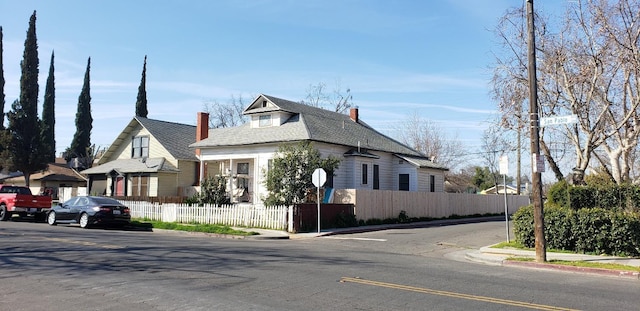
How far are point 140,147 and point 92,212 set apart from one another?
17827 mm

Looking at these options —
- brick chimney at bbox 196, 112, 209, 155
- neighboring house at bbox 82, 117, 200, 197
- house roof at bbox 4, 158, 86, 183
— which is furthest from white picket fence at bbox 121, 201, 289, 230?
house roof at bbox 4, 158, 86, 183

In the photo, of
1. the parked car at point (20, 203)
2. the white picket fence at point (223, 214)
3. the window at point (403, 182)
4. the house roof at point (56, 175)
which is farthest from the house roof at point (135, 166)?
the window at point (403, 182)

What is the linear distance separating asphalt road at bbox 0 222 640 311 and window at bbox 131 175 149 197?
2204cm

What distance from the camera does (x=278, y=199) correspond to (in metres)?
24.9

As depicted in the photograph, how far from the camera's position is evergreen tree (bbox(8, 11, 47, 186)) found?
4753cm

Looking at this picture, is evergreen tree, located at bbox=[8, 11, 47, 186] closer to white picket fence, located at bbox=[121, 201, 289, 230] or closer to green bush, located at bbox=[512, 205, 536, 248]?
white picket fence, located at bbox=[121, 201, 289, 230]

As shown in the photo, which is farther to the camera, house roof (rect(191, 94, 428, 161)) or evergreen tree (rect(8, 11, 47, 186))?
evergreen tree (rect(8, 11, 47, 186))

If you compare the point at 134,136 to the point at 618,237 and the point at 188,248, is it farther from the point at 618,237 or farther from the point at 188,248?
the point at 618,237

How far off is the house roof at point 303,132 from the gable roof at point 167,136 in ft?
8.92

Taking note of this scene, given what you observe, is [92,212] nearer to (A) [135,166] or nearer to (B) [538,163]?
(A) [135,166]

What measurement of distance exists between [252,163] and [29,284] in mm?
25183

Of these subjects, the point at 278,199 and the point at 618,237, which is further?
the point at 278,199

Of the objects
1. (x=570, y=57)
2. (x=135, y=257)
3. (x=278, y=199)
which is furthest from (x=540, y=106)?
(x=135, y=257)

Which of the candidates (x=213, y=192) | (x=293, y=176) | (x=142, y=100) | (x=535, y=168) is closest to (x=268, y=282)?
(x=535, y=168)
